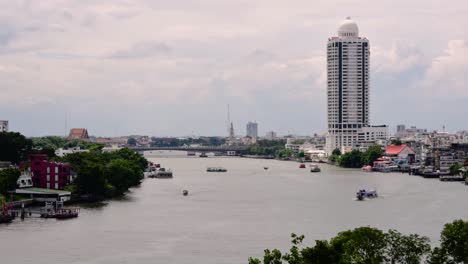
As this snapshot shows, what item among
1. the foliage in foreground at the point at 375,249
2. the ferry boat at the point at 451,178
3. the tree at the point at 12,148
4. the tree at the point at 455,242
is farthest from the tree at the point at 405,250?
the ferry boat at the point at 451,178

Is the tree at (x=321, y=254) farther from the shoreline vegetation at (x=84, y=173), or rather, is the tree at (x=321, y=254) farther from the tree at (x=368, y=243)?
the shoreline vegetation at (x=84, y=173)

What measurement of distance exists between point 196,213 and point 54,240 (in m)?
6.94

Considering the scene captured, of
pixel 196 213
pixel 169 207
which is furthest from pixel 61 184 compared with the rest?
pixel 196 213

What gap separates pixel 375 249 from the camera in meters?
12.7

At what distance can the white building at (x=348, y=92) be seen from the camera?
261ft

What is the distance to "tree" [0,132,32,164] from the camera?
36562mm

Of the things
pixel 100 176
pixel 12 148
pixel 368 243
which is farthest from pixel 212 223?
pixel 12 148

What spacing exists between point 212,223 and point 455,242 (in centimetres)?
1225

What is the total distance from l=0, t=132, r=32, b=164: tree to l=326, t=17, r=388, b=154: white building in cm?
4527

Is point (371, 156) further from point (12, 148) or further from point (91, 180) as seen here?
point (91, 180)

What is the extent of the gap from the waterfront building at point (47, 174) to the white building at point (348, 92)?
50.1 metres

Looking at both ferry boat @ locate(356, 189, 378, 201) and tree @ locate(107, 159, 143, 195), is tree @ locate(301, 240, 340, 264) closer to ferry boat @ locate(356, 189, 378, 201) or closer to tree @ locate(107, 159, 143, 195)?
ferry boat @ locate(356, 189, 378, 201)

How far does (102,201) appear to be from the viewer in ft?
100

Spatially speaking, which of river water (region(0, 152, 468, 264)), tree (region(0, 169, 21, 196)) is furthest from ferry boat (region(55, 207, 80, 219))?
tree (region(0, 169, 21, 196))
